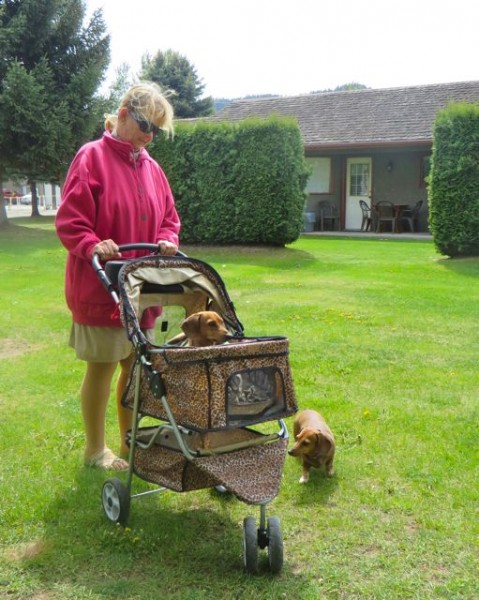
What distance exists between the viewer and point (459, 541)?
329cm

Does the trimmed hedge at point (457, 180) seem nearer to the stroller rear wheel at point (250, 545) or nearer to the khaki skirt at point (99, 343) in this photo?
the khaki skirt at point (99, 343)

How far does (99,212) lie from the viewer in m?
3.78

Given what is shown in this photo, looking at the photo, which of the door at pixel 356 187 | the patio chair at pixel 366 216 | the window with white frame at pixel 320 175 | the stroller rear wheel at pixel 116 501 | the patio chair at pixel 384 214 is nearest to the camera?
the stroller rear wheel at pixel 116 501

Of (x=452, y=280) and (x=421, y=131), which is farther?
(x=421, y=131)

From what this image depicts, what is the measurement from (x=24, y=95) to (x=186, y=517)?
17.6 m

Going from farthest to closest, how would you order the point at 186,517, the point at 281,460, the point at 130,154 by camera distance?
1. the point at 130,154
2. the point at 186,517
3. the point at 281,460

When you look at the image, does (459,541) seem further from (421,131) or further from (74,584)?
(421,131)

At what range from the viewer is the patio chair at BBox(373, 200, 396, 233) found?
21.2 metres

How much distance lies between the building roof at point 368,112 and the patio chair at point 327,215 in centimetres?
205

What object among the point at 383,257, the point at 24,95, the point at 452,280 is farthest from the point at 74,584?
the point at 24,95

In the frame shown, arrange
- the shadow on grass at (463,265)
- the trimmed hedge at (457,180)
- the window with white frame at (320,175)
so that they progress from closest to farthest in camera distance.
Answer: the shadow on grass at (463,265) → the trimmed hedge at (457,180) → the window with white frame at (320,175)

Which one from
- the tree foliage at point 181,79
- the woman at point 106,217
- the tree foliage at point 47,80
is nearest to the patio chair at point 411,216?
the tree foliage at point 47,80

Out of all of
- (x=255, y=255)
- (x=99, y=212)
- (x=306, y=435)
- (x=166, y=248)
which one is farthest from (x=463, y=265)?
(x=99, y=212)

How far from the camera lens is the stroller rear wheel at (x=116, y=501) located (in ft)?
11.0
